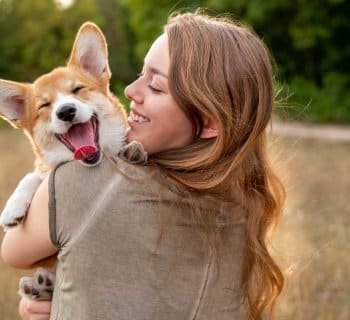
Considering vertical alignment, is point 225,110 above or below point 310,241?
above

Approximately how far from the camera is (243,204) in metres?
2.74

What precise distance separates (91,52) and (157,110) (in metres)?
0.88

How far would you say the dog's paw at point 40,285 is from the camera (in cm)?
288

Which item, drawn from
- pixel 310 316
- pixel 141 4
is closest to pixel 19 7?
pixel 141 4

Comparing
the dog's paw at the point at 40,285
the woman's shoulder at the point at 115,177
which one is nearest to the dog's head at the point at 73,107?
the woman's shoulder at the point at 115,177

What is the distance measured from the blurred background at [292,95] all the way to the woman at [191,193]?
48cm

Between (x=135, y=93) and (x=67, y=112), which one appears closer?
(x=135, y=93)

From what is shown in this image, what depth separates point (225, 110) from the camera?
268 cm

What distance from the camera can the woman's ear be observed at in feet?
8.98

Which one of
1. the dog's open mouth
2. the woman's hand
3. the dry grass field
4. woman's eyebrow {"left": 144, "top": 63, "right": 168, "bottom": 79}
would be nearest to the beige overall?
the woman's hand

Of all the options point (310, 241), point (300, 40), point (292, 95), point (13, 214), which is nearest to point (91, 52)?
point (13, 214)

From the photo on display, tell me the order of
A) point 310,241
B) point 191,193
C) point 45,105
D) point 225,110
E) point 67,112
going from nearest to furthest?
point 191,193
point 225,110
point 67,112
point 45,105
point 310,241

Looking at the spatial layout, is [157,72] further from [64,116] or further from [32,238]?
[32,238]

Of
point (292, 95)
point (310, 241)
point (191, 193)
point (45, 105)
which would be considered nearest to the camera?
point (191, 193)
